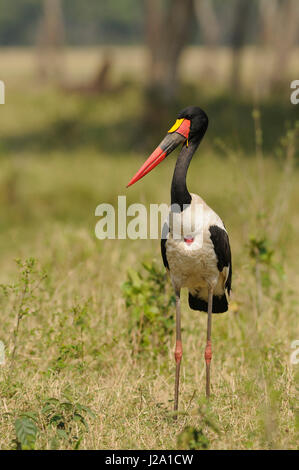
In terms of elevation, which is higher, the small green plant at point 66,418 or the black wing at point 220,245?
the black wing at point 220,245

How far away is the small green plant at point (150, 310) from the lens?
15.9ft

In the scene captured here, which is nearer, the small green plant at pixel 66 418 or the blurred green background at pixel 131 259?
the small green plant at pixel 66 418

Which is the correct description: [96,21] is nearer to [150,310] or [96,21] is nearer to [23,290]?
[150,310]

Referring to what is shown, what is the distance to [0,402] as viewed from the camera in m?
3.91

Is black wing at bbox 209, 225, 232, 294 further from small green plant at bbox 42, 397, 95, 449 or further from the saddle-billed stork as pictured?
small green plant at bbox 42, 397, 95, 449

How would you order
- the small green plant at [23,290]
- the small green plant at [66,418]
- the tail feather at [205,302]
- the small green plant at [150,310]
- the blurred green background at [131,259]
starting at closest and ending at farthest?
the small green plant at [66,418], the blurred green background at [131,259], the small green plant at [23,290], the tail feather at [205,302], the small green plant at [150,310]

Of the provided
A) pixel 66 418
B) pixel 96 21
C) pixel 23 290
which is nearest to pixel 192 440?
pixel 66 418

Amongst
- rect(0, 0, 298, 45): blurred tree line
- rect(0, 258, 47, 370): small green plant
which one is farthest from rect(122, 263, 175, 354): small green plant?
rect(0, 0, 298, 45): blurred tree line

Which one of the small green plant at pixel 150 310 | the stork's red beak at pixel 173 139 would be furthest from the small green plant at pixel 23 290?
the stork's red beak at pixel 173 139

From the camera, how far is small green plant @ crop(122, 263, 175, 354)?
4.86m

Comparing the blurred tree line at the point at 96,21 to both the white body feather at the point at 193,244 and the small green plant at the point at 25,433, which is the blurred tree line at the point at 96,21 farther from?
the small green plant at the point at 25,433

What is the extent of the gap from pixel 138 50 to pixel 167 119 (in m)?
57.4

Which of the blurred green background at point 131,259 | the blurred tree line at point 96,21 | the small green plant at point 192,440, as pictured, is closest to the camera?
the small green plant at point 192,440
